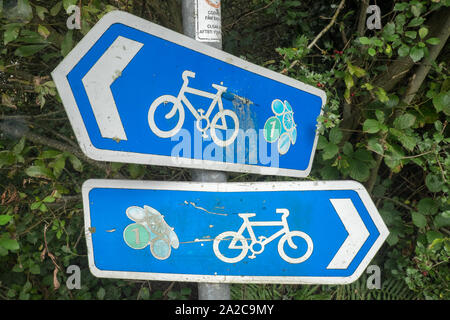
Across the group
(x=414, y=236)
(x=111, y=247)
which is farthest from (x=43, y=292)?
(x=414, y=236)

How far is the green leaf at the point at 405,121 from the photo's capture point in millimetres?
1244

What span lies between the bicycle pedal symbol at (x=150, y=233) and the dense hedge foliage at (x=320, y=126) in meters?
0.43

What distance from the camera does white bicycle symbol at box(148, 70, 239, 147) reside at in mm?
834

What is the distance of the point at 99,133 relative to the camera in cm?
77

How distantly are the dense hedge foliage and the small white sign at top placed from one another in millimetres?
420

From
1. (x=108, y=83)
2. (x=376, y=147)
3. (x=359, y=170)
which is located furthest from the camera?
(x=359, y=170)

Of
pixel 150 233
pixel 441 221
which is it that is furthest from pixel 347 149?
pixel 150 233

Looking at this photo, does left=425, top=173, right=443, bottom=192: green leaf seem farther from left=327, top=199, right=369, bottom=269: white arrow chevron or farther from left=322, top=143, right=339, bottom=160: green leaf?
left=327, top=199, right=369, bottom=269: white arrow chevron

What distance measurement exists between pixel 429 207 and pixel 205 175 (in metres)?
1.25

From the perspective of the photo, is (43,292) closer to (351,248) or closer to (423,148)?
(351,248)

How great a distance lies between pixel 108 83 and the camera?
0.78m

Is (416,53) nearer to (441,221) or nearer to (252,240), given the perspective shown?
(441,221)

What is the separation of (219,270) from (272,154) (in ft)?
1.30

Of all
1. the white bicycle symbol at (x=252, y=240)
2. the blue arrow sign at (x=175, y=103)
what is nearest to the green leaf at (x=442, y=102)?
the blue arrow sign at (x=175, y=103)
